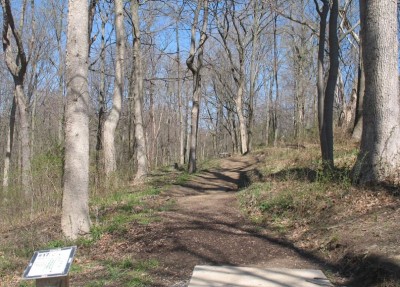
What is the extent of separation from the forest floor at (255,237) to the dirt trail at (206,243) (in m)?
0.01

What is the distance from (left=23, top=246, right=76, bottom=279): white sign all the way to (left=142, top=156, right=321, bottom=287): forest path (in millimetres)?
2119

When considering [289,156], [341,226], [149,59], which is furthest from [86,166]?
[149,59]

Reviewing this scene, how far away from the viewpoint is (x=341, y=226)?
6621 mm

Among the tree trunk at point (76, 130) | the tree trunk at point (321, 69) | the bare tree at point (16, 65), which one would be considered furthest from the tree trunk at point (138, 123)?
the tree trunk at point (76, 130)

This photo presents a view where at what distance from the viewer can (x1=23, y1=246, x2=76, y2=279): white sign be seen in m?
3.06

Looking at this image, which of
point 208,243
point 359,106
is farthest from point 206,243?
point 359,106

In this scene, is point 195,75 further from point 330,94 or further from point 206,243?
point 206,243

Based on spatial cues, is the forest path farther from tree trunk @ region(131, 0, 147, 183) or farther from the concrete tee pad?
tree trunk @ region(131, 0, 147, 183)

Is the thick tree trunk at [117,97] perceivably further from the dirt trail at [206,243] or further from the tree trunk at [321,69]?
the tree trunk at [321,69]

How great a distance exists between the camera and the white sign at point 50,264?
10.0 feet

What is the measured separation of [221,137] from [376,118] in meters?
48.1

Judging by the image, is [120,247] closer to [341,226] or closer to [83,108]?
[83,108]

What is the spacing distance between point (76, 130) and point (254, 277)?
3889mm

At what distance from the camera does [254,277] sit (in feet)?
17.2
